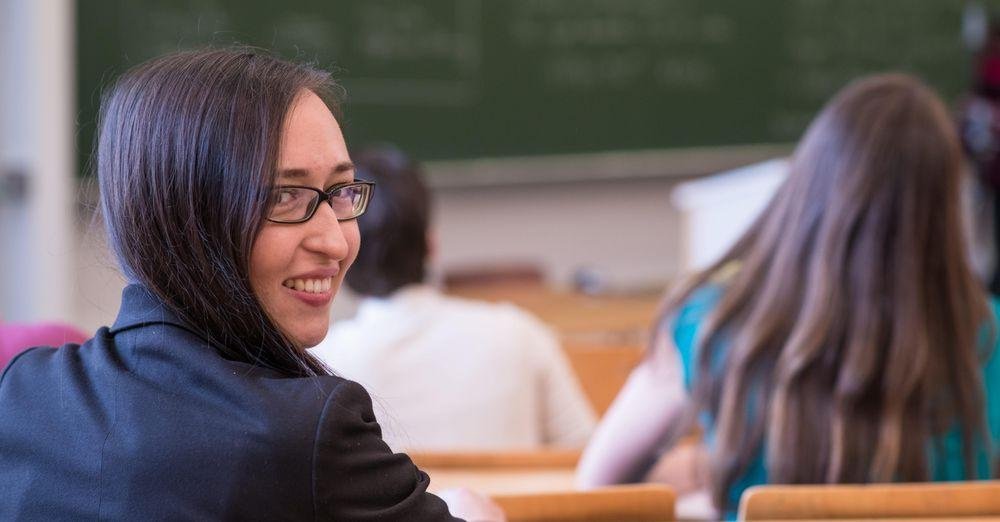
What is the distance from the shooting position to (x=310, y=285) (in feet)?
4.32

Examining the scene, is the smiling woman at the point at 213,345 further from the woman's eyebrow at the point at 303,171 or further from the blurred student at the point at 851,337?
the blurred student at the point at 851,337

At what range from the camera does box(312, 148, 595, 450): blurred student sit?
2.83 metres

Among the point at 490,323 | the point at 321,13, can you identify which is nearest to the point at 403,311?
the point at 490,323

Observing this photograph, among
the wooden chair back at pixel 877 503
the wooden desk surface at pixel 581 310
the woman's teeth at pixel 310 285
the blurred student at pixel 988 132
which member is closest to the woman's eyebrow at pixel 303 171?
the woman's teeth at pixel 310 285

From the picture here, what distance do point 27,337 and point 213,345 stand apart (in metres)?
1.05

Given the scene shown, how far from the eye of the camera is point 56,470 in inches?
48.8

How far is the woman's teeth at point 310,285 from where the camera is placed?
1309 mm

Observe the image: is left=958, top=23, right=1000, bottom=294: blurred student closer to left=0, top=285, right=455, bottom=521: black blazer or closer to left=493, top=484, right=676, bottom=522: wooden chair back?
left=493, top=484, right=676, bottom=522: wooden chair back

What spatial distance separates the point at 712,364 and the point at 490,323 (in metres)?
0.76

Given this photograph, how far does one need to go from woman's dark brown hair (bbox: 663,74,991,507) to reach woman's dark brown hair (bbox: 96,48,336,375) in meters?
1.11

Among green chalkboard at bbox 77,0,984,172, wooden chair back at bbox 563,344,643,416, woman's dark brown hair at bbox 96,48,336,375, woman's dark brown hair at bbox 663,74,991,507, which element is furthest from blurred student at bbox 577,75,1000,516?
green chalkboard at bbox 77,0,984,172

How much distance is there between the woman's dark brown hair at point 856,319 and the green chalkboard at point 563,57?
2489mm

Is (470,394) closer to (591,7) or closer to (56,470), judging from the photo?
(56,470)

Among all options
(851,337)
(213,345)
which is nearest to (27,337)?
(213,345)
